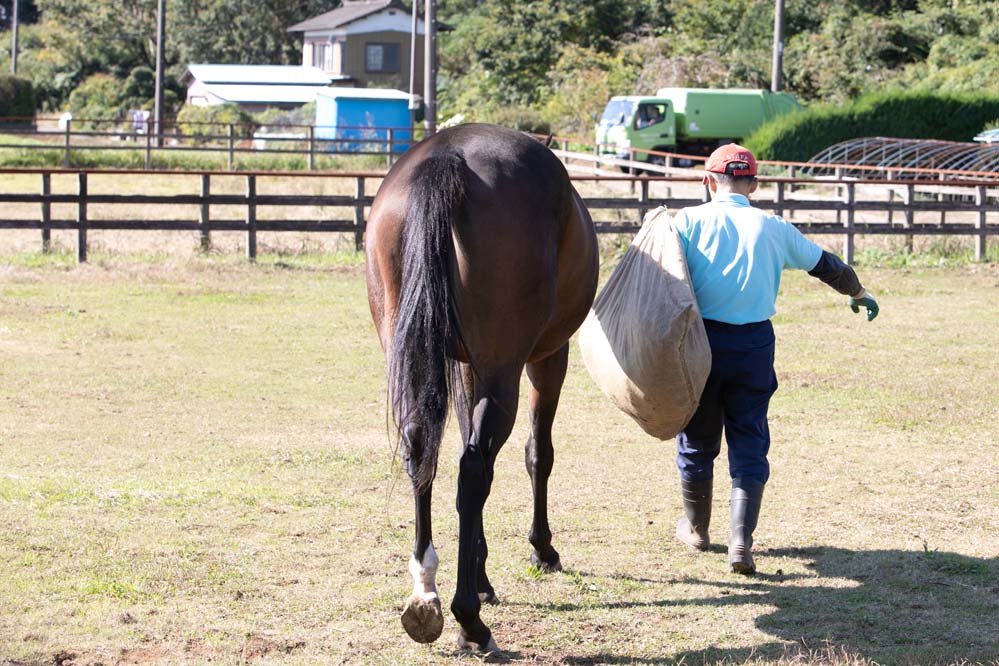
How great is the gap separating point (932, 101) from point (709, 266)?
33.3 metres

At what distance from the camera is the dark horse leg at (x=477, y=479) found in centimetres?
401

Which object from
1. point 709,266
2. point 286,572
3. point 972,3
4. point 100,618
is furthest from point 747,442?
point 972,3

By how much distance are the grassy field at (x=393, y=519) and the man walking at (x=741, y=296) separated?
425 millimetres

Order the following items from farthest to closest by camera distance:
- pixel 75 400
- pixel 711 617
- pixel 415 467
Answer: pixel 75 400, pixel 711 617, pixel 415 467

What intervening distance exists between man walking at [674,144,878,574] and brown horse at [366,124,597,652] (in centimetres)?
85

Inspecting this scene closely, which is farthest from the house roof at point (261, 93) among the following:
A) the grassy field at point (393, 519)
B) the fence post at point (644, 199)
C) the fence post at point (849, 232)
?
the grassy field at point (393, 519)

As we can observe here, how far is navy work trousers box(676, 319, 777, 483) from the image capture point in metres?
4.90

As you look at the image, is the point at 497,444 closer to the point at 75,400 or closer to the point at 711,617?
the point at 711,617

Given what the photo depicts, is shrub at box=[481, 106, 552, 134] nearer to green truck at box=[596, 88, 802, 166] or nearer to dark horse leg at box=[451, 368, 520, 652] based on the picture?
green truck at box=[596, 88, 802, 166]

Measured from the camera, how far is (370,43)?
6912cm

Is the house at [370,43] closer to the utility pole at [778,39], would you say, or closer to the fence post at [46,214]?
the utility pole at [778,39]

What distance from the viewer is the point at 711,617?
4484 millimetres

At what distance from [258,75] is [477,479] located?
6554 cm

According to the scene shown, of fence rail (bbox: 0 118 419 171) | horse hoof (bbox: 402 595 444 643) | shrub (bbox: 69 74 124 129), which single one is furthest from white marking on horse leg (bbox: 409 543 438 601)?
shrub (bbox: 69 74 124 129)
